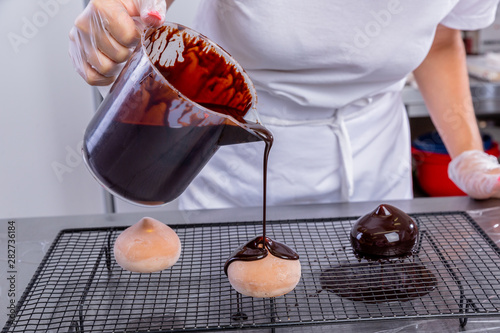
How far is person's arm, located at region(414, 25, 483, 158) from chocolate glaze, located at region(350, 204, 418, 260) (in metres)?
0.58

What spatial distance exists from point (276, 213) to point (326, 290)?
39 cm

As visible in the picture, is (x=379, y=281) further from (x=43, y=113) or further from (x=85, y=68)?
(x=43, y=113)

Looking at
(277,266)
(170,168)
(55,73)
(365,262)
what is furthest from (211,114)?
(55,73)

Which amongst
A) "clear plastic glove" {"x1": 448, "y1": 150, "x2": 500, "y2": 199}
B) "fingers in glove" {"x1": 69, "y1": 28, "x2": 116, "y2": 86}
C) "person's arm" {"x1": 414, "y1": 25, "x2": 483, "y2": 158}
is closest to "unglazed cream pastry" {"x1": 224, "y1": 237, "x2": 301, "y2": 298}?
"fingers in glove" {"x1": 69, "y1": 28, "x2": 116, "y2": 86}

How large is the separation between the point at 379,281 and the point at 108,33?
0.65 meters

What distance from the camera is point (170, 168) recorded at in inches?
32.3

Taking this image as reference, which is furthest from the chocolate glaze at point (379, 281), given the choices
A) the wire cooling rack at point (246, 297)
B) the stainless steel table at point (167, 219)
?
the stainless steel table at point (167, 219)

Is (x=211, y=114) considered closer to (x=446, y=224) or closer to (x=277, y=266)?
(x=277, y=266)

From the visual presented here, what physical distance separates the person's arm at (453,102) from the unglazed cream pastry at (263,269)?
697mm

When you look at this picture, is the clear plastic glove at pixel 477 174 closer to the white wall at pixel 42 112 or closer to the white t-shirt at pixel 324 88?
the white t-shirt at pixel 324 88

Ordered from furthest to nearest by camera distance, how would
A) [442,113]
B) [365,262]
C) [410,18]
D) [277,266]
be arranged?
[442,113]
[410,18]
[365,262]
[277,266]

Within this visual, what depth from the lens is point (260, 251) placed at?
0.97 m

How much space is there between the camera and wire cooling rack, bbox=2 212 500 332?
87cm

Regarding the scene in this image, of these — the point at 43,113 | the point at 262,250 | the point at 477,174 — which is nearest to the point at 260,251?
the point at 262,250
